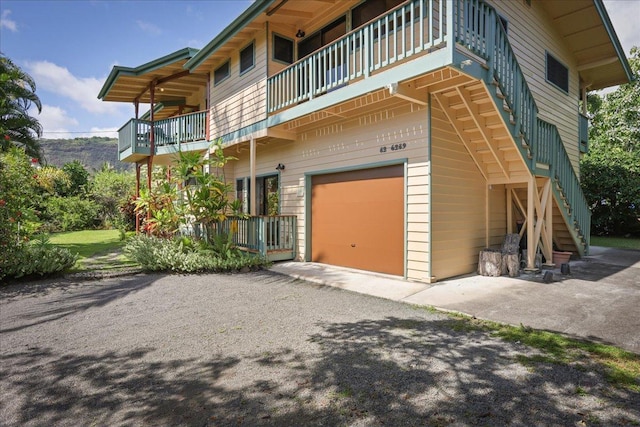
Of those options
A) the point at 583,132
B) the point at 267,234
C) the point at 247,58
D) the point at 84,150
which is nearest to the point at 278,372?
the point at 267,234

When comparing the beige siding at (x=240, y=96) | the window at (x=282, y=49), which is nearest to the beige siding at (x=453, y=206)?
the beige siding at (x=240, y=96)

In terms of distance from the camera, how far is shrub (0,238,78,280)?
6.86 m

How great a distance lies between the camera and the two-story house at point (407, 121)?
6160 mm

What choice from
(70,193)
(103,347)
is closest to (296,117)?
(103,347)

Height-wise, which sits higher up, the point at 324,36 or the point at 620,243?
the point at 324,36

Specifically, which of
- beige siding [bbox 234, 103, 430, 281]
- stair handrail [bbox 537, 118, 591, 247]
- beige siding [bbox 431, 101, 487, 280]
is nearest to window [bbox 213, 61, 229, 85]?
beige siding [bbox 234, 103, 430, 281]

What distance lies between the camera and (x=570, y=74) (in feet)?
38.1

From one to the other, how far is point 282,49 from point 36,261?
327 inches

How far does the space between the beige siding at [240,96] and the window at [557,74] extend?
8647 millimetres

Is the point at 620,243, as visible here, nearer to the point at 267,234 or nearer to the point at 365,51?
the point at 365,51

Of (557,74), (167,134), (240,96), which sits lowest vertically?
(167,134)

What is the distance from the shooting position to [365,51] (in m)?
6.31

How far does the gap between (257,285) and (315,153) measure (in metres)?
4.10

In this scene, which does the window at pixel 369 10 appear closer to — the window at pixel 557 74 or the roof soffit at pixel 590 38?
the roof soffit at pixel 590 38
